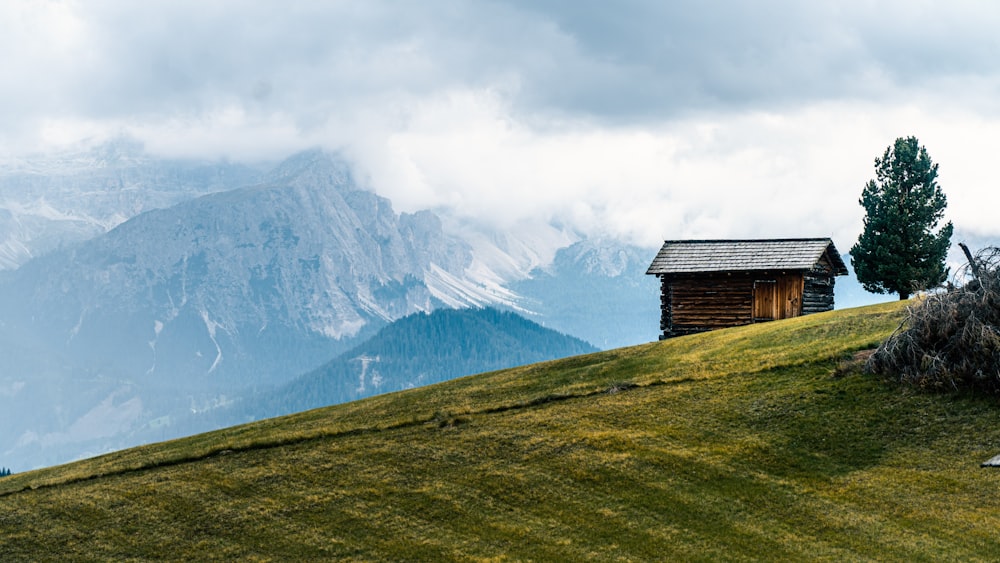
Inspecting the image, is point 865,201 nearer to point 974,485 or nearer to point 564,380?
point 564,380

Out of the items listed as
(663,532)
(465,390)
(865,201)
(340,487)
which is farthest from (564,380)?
(865,201)

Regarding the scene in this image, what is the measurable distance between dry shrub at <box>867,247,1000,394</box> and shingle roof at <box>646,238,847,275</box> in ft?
84.8

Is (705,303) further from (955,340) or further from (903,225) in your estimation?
(955,340)

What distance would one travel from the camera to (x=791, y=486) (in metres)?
26.2

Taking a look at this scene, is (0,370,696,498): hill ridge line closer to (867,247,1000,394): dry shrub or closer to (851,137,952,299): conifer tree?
(867,247,1000,394): dry shrub

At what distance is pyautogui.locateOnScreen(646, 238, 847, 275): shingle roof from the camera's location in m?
59.7

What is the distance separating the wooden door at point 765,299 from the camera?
59.8 m

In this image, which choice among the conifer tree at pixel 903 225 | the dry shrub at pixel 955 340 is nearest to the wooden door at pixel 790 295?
the conifer tree at pixel 903 225

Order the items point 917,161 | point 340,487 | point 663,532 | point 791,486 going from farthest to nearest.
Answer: point 917,161
point 340,487
point 791,486
point 663,532

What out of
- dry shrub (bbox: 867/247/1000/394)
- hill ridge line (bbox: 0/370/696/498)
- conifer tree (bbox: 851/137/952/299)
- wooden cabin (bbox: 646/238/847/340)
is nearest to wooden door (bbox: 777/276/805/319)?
wooden cabin (bbox: 646/238/847/340)

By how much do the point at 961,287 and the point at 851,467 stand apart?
928 cm

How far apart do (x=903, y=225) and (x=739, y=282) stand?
53.4 feet

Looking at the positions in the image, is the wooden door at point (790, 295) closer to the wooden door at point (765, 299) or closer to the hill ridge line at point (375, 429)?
the wooden door at point (765, 299)

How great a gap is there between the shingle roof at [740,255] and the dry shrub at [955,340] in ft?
84.8
